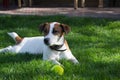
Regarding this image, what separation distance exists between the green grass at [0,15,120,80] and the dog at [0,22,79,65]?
0.40 ft

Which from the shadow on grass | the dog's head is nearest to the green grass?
the shadow on grass

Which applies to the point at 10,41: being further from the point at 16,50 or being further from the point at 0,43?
the point at 16,50

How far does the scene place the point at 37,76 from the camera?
4.85m

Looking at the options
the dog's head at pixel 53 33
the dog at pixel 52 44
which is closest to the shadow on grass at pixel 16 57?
the dog at pixel 52 44

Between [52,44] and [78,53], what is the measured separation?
1023mm

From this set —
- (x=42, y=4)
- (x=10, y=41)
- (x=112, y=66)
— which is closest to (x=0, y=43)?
Answer: (x=10, y=41)

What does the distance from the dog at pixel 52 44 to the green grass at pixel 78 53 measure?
123 mm

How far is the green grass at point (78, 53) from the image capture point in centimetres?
500

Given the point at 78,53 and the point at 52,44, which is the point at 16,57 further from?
the point at 78,53

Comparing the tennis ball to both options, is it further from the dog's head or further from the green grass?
the dog's head

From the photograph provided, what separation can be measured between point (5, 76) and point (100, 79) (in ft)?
3.74

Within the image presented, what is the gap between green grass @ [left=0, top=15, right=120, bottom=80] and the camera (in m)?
5.00

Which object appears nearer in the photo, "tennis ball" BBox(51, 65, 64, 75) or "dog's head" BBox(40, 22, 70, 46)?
"tennis ball" BBox(51, 65, 64, 75)

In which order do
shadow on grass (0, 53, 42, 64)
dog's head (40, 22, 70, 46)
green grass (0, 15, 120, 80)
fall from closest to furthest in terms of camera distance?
green grass (0, 15, 120, 80)
dog's head (40, 22, 70, 46)
shadow on grass (0, 53, 42, 64)
